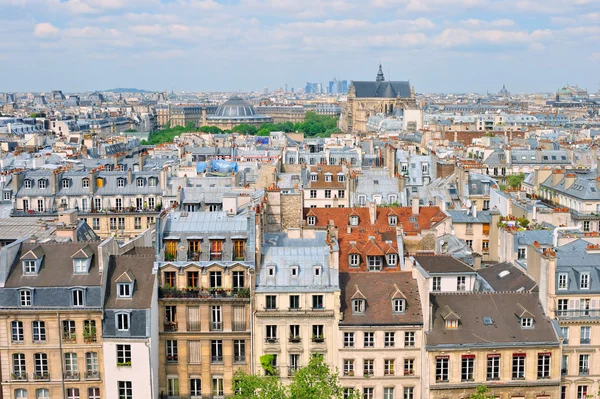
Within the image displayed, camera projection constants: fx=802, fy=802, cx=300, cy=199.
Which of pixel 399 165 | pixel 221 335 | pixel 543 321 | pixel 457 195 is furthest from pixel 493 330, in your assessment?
pixel 399 165

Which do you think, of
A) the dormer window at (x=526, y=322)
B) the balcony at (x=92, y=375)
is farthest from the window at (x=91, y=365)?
the dormer window at (x=526, y=322)

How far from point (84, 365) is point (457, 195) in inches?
1830

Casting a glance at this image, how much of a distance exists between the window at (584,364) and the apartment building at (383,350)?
346 inches

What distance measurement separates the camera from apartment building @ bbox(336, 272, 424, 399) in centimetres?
4259

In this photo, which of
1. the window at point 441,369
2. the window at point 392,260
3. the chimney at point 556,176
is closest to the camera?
the window at point 441,369

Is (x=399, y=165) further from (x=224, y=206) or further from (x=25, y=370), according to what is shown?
(x=25, y=370)

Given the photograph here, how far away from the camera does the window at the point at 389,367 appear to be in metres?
42.8

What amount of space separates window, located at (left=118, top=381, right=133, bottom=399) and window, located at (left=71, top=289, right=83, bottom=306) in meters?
4.70

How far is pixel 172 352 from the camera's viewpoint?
43625mm

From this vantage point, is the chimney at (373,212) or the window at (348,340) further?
the chimney at (373,212)

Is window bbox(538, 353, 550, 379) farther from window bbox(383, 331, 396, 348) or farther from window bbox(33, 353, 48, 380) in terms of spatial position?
window bbox(33, 353, 48, 380)

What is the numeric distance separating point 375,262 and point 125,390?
17.6m

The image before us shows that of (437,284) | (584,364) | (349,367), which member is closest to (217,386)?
(349,367)

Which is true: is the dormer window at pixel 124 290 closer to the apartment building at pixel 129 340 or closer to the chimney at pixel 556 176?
the apartment building at pixel 129 340
